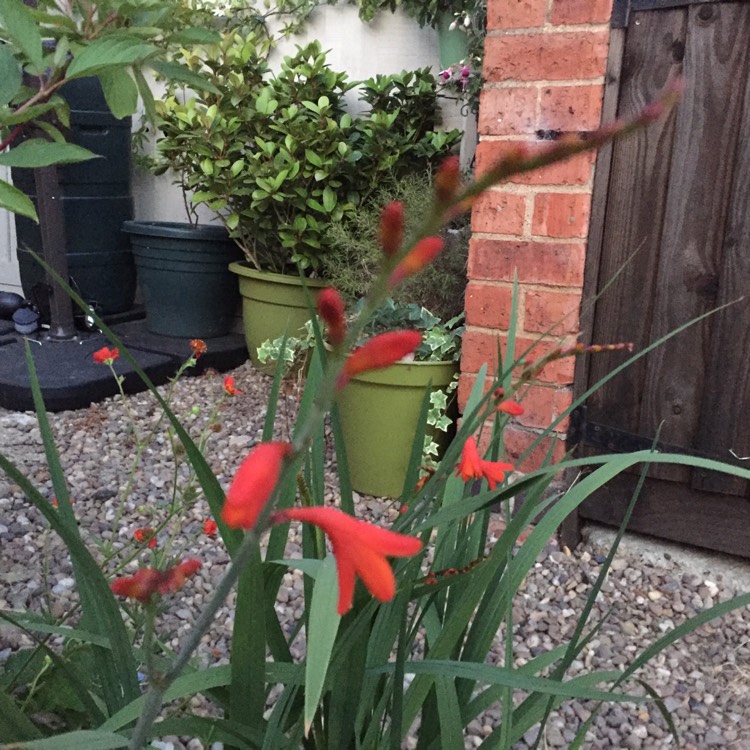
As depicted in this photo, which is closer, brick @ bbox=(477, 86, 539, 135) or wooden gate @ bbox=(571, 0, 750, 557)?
wooden gate @ bbox=(571, 0, 750, 557)

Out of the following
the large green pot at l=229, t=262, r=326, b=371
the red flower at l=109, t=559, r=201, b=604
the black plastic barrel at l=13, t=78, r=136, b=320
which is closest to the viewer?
the red flower at l=109, t=559, r=201, b=604

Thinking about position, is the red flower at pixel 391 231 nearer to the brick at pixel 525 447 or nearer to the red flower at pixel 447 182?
the red flower at pixel 447 182

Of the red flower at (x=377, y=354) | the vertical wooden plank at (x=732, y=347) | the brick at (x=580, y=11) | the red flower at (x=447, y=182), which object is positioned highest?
the brick at (x=580, y=11)

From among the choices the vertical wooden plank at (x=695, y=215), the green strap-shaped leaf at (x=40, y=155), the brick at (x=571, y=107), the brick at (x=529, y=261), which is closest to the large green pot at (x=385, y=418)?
the brick at (x=529, y=261)

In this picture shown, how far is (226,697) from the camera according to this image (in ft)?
2.70

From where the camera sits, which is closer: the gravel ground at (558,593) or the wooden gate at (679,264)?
the gravel ground at (558,593)

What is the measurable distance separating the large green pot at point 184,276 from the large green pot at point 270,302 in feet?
0.49

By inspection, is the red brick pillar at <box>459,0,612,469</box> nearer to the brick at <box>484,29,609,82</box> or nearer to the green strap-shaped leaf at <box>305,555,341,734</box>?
the brick at <box>484,29,609,82</box>

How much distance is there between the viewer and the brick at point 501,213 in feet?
5.89

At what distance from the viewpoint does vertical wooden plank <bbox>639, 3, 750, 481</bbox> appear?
1.59m

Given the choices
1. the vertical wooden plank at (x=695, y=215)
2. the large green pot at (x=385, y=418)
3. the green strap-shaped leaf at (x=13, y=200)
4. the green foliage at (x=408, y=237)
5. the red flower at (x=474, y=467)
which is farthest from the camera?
the green foliage at (x=408, y=237)

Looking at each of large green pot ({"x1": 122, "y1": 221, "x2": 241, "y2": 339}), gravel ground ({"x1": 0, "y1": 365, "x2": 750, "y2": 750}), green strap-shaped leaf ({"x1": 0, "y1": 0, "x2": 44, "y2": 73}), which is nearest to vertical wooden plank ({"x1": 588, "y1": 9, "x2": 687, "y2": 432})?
gravel ground ({"x1": 0, "y1": 365, "x2": 750, "y2": 750})

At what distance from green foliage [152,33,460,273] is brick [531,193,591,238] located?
105cm

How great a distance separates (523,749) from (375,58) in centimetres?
273
